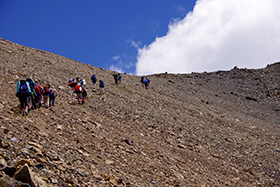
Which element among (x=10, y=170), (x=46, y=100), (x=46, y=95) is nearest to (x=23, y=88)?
(x=46, y=95)

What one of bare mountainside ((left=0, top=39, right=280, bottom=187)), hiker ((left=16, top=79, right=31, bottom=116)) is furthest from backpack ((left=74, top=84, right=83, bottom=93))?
hiker ((left=16, top=79, right=31, bottom=116))

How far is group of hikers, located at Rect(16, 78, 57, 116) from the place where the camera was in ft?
34.9

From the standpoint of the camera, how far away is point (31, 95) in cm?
1133

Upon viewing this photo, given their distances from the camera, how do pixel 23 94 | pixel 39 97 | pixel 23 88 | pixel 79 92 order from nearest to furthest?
pixel 23 94 → pixel 23 88 → pixel 39 97 → pixel 79 92

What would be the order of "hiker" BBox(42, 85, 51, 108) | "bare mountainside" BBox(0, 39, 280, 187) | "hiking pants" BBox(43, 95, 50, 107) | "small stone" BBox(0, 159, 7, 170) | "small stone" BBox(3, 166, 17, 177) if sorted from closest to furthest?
"small stone" BBox(3, 166, 17, 177) → "small stone" BBox(0, 159, 7, 170) → "bare mountainside" BBox(0, 39, 280, 187) → "hiker" BBox(42, 85, 51, 108) → "hiking pants" BBox(43, 95, 50, 107)

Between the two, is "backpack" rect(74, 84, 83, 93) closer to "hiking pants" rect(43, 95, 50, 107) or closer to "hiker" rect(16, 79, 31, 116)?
"hiking pants" rect(43, 95, 50, 107)

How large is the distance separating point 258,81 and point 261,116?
27476 millimetres

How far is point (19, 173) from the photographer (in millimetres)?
5609

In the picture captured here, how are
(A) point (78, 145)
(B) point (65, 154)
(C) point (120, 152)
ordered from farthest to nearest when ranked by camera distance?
(C) point (120, 152)
(A) point (78, 145)
(B) point (65, 154)

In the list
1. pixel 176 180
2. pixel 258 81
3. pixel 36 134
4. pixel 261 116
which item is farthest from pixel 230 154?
pixel 258 81

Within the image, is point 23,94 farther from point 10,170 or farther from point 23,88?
point 10,170

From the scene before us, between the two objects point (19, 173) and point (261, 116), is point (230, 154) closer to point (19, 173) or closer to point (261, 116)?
point (19, 173)

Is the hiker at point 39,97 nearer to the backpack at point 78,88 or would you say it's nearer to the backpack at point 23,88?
the backpack at point 23,88

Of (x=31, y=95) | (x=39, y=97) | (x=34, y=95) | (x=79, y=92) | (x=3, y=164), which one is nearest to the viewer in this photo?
(x=3, y=164)
